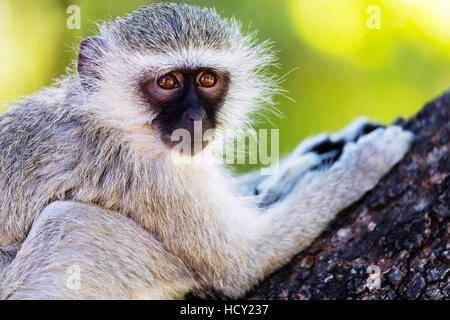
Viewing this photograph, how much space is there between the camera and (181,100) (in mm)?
3674

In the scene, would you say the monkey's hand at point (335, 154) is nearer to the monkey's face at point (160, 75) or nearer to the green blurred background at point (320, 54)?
the monkey's face at point (160, 75)

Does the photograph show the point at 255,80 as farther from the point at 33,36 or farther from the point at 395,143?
the point at 33,36

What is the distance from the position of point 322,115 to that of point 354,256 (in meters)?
3.65

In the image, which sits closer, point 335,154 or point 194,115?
point 194,115

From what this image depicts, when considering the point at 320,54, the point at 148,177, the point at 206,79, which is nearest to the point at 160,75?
the point at 206,79

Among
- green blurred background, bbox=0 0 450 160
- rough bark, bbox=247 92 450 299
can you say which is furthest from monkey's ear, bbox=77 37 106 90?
green blurred background, bbox=0 0 450 160

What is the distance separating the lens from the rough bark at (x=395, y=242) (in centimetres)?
323

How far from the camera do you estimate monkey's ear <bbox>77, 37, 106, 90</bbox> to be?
391 cm

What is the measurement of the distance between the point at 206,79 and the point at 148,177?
0.82 metres

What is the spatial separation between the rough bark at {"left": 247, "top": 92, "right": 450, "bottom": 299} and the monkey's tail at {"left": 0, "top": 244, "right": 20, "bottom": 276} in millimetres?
1631

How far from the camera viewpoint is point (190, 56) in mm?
3836

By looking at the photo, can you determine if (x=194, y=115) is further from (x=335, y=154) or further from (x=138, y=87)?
(x=335, y=154)

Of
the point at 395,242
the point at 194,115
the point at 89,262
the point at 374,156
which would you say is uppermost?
the point at 194,115

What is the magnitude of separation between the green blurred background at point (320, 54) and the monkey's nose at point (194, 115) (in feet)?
9.32
